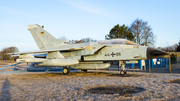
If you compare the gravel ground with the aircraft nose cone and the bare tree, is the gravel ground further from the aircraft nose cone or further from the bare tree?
the bare tree

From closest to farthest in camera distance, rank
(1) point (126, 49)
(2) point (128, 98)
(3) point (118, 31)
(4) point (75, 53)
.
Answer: (2) point (128, 98) → (1) point (126, 49) → (4) point (75, 53) → (3) point (118, 31)

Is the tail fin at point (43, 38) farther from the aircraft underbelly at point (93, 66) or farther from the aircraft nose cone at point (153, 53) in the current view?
the aircraft nose cone at point (153, 53)

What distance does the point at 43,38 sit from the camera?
48.2 ft

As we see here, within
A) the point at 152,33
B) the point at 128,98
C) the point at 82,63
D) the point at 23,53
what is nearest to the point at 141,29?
the point at 152,33

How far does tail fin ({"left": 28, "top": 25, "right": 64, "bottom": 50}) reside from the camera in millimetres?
14398

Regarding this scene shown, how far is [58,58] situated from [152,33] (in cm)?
2917

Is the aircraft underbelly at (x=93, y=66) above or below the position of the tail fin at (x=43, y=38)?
below

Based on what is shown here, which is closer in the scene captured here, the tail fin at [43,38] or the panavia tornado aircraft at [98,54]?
the panavia tornado aircraft at [98,54]

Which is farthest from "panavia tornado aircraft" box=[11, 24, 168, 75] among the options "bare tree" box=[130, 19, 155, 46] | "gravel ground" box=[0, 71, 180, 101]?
"bare tree" box=[130, 19, 155, 46]

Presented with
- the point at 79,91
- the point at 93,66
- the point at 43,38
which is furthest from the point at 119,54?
the point at 43,38

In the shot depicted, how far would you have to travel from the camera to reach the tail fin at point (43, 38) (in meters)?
14.4

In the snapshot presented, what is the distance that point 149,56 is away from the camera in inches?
383

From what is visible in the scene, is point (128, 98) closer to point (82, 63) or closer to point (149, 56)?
point (149, 56)

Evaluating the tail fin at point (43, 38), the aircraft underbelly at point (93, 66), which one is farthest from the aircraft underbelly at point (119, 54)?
the tail fin at point (43, 38)
